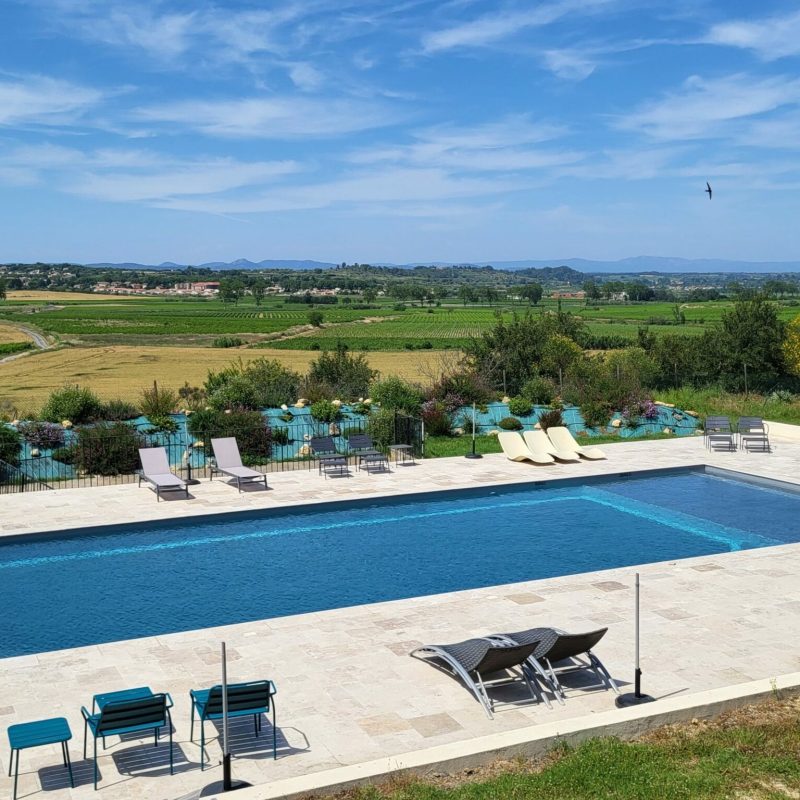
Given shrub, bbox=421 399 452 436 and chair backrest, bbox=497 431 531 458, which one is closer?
chair backrest, bbox=497 431 531 458

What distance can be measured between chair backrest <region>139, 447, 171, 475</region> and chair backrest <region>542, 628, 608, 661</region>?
9688 millimetres

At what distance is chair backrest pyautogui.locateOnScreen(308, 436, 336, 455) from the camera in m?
17.5

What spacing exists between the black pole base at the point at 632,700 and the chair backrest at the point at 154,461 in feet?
33.6

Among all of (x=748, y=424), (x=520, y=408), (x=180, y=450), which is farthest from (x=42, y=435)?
(x=748, y=424)

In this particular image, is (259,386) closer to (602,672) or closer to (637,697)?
(602,672)

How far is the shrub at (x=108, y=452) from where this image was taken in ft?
55.0

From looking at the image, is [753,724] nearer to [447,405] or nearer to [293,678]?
[293,678]

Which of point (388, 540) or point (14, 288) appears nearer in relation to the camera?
point (388, 540)

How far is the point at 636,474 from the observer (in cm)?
1720

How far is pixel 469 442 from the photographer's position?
66.1ft

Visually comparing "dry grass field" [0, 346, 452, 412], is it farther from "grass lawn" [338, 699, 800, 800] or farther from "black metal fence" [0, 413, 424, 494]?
"grass lawn" [338, 699, 800, 800]

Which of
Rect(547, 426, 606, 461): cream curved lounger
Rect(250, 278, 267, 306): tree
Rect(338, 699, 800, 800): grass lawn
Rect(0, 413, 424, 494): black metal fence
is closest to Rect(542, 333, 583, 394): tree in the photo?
Rect(547, 426, 606, 461): cream curved lounger

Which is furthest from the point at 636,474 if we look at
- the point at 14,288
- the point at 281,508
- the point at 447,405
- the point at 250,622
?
the point at 14,288

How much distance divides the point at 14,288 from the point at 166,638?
178 meters
